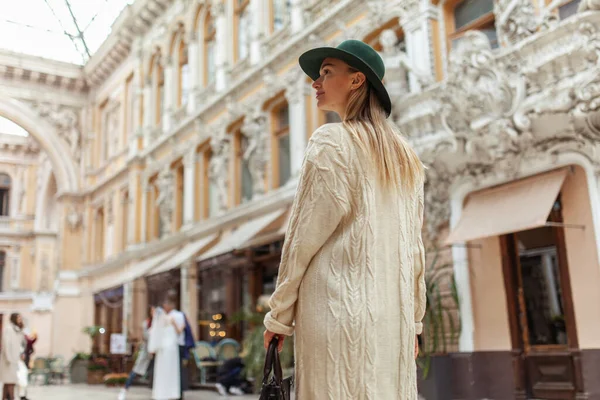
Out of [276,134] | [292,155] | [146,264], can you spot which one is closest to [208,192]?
[146,264]

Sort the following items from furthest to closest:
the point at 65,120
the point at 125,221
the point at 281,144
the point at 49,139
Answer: the point at 65,120, the point at 49,139, the point at 125,221, the point at 281,144

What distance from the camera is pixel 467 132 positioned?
842cm

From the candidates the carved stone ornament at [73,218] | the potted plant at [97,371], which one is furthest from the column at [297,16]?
the carved stone ornament at [73,218]

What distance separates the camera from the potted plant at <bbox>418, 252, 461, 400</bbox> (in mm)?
8328

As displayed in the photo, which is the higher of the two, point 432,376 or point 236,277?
point 236,277

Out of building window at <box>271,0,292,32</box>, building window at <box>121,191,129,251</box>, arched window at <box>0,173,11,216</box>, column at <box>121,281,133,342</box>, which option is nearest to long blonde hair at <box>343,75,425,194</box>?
building window at <box>271,0,292,32</box>

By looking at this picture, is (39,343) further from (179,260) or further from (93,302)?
(179,260)

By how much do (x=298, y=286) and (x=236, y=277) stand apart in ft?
45.1

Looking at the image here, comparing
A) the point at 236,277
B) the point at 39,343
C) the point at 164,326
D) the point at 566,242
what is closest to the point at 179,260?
the point at 236,277

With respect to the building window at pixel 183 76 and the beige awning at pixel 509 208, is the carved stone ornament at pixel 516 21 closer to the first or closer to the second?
the beige awning at pixel 509 208

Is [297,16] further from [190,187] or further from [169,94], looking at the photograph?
[169,94]

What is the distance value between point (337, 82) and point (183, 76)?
746 inches

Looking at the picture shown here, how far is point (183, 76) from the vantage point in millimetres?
20594

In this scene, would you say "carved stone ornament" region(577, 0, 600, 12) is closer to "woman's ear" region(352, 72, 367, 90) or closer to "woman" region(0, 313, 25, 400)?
"woman's ear" region(352, 72, 367, 90)
